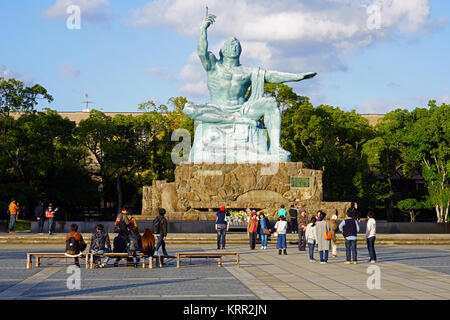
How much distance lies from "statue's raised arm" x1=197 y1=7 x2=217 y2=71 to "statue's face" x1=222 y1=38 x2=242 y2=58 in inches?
33.1

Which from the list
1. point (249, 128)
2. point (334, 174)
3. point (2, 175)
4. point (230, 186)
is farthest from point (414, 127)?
point (2, 175)

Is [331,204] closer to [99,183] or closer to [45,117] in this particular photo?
[45,117]

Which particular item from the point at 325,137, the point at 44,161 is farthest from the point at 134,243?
the point at 325,137

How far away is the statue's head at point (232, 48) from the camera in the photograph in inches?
1467

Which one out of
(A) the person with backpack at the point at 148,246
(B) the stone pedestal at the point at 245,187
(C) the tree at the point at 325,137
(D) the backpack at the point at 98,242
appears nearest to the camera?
(A) the person with backpack at the point at 148,246

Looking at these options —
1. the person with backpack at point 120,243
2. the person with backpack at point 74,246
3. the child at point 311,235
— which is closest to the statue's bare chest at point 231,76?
the child at point 311,235

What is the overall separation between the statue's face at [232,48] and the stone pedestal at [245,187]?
23.5 ft

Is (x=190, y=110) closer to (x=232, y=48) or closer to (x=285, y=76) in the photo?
(x=232, y=48)

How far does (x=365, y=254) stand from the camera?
66.8 feet

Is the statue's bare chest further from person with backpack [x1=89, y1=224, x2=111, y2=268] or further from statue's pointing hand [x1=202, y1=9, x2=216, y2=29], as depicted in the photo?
person with backpack [x1=89, y1=224, x2=111, y2=268]

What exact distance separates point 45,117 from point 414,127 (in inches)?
1050

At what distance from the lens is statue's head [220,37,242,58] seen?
3725 cm

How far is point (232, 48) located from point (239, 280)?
25796 millimetres

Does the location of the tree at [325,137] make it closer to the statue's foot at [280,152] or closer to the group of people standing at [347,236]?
the statue's foot at [280,152]
